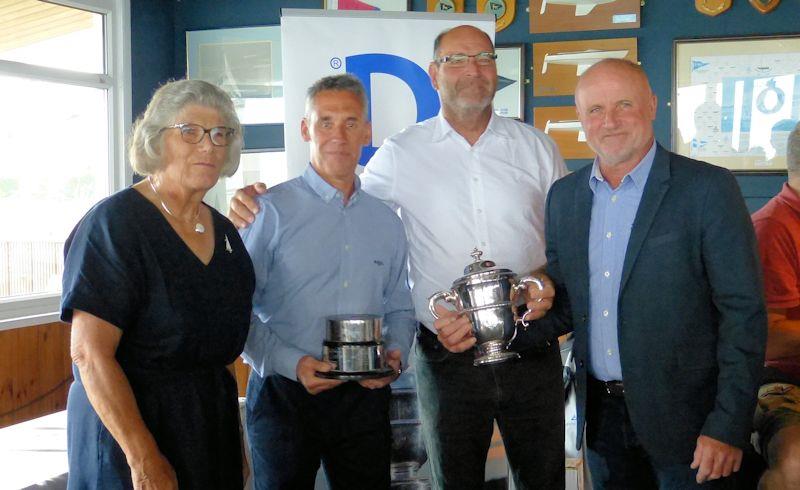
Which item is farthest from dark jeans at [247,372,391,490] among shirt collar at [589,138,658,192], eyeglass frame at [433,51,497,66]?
eyeglass frame at [433,51,497,66]

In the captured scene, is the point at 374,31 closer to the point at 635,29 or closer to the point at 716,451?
the point at 635,29

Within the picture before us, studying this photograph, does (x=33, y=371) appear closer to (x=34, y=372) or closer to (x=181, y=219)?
(x=34, y=372)

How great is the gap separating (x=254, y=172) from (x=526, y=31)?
221cm

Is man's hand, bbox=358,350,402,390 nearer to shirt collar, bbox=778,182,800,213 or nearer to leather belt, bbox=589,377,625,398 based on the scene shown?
leather belt, bbox=589,377,625,398

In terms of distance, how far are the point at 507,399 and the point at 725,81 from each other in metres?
3.33

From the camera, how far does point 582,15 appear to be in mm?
5090

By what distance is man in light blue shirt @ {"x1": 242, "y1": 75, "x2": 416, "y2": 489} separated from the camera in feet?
7.15

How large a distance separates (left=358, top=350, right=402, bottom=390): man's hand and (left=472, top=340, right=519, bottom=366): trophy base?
0.76ft

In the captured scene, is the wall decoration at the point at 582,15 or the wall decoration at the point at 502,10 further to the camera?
the wall decoration at the point at 502,10

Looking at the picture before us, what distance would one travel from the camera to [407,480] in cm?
303

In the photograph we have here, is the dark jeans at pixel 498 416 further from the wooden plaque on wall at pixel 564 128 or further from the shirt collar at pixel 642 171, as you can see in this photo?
the wooden plaque on wall at pixel 564 128

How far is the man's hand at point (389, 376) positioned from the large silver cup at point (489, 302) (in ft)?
0.60

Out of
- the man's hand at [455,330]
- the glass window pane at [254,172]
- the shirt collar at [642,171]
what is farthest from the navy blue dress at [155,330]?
the glass window pane at [254,172]

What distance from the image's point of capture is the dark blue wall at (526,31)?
4.86m
